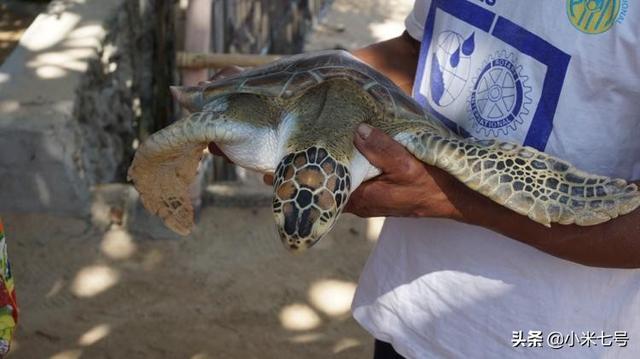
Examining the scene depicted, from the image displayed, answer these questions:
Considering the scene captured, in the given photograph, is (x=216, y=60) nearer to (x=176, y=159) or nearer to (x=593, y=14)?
(x=176, y=159)

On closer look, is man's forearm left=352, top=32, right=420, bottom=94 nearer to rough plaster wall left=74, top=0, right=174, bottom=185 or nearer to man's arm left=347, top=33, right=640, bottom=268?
man's arm left=347, top=33, right=640, bottom=268

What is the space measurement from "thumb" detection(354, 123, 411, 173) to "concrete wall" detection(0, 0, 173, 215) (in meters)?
2.12

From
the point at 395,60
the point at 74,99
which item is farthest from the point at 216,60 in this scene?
the point at 395,60

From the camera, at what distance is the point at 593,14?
135 centimetres

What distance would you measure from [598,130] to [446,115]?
1.06 feet

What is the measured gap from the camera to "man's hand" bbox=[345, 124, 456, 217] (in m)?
1.51

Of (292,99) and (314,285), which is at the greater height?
(292,99)

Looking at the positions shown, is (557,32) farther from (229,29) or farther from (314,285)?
(229,29)

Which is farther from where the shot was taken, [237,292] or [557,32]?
[237,292]

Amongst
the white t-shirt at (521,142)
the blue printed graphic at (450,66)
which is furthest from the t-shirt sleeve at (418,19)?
the blue printed graphic at (450,66)

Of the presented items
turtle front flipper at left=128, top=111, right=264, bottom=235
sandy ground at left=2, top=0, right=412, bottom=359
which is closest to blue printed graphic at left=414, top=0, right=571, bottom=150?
turtle front flipper at left=128, top=111, right=264, bottom=235

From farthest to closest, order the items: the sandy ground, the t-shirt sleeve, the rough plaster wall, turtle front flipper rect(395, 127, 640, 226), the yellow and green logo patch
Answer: the rough plaster wall < the sandy ground < the t-shirt sleeve < turtle front flipper rect(395, 127, 640, 226) < the yellow and green logo patch

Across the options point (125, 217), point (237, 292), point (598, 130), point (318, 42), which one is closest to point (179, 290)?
point (237, 292)

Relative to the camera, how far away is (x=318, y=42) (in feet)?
21.0
